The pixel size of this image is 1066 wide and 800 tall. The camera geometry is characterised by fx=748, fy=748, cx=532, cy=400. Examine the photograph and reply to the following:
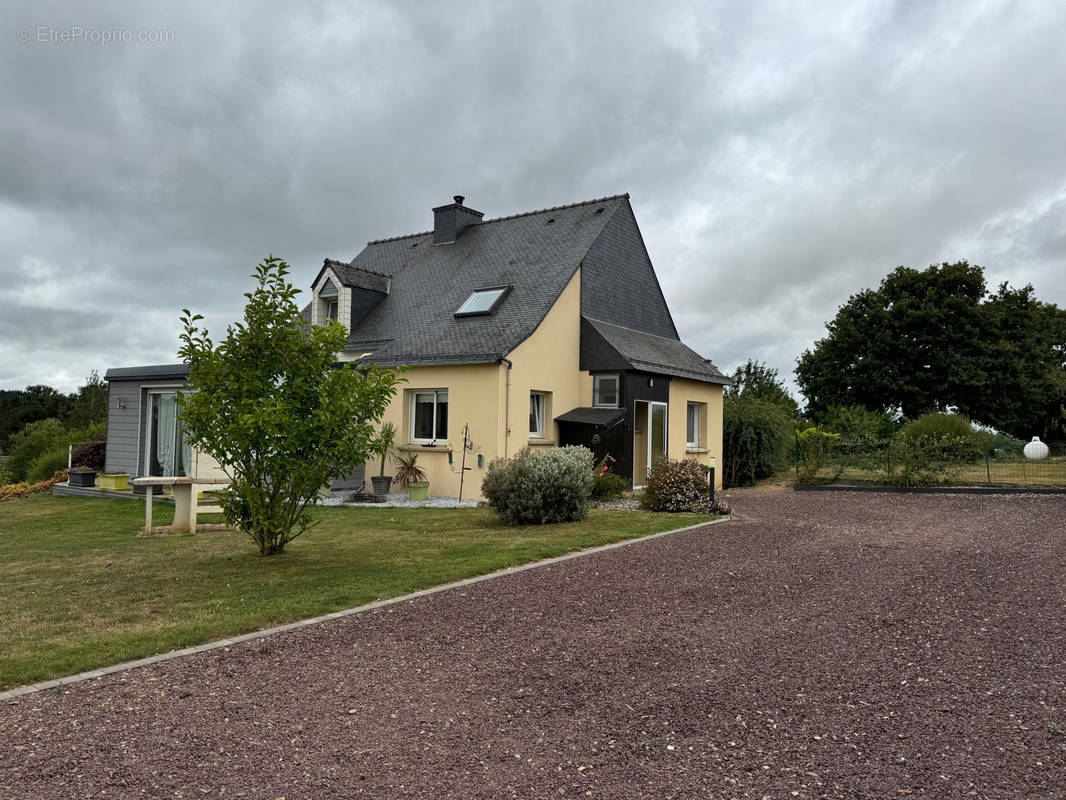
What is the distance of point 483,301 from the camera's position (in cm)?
1816

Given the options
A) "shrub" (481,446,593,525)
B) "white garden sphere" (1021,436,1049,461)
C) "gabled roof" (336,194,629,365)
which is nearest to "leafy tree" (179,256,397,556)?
"shrub" (481,446,593,525)

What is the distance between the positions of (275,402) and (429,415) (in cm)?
905

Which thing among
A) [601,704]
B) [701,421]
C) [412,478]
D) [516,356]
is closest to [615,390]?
[516,356]

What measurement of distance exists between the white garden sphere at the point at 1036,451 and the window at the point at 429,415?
14.8 m

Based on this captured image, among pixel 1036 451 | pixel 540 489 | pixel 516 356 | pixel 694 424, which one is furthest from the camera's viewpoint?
pixel 1036 451

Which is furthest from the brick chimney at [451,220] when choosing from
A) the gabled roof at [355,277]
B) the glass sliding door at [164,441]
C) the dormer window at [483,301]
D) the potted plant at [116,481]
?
the potted plant at [116,481]

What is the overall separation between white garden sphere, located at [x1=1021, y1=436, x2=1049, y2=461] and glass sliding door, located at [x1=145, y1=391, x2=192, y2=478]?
20726mm

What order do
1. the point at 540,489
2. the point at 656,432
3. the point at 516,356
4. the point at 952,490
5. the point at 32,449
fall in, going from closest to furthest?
1. the point at 540,489
2. the point at 516,356
3. the point at 952,490
4. the point at 656,432
5. the point at 32,449

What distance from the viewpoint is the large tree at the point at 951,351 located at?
33719mm

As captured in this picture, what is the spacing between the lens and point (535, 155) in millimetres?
15641

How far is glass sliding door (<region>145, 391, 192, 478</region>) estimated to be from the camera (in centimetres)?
1712

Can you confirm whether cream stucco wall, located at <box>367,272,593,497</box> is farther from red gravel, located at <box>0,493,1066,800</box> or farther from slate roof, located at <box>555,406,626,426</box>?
red gravel, located at <box>0,493,1066,800</box>

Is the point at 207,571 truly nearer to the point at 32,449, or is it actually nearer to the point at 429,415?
the point at 429,415

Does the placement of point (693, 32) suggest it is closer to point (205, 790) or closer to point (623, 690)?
point (623, 690)
